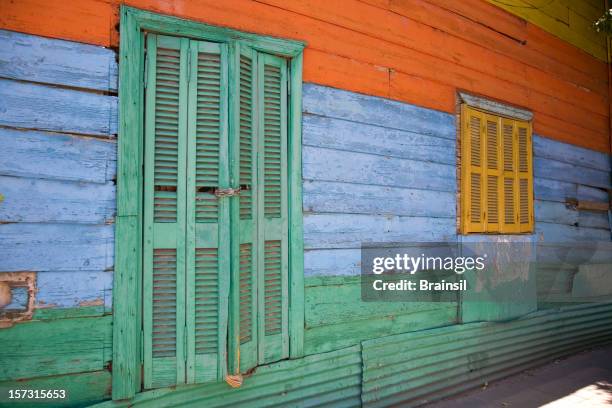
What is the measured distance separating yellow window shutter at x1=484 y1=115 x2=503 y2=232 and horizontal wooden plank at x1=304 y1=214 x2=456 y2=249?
0.51 m

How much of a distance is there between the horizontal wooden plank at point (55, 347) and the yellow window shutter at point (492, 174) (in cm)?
340

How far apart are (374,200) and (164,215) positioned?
5.40ft

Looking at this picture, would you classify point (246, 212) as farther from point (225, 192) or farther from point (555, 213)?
point (555, 213)

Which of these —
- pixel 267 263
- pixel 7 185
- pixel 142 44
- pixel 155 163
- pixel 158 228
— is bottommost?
pixel 267 263

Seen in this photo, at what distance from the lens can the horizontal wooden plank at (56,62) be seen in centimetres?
209

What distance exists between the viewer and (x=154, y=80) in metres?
2.42

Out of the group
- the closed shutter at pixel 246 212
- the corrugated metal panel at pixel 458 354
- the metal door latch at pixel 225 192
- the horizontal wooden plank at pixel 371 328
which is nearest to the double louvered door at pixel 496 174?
the horizontal wooden plank at pixel 371 328

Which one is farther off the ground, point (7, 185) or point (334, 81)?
point (334, 81)

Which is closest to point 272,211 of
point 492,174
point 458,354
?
point 458,354

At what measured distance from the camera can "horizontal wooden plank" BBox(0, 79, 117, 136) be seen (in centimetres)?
209

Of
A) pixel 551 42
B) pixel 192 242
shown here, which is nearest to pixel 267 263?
pixel 192 242

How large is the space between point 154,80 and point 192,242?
3.09 ft

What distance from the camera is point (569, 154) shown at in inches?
201

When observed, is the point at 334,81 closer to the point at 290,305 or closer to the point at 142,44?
the point at 142,44
